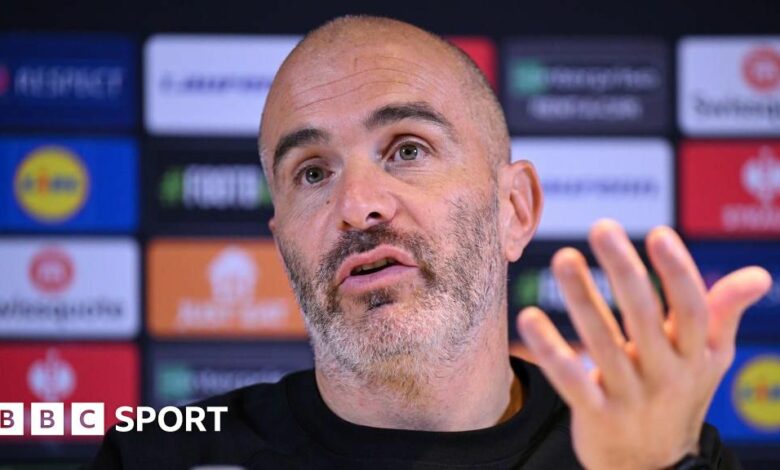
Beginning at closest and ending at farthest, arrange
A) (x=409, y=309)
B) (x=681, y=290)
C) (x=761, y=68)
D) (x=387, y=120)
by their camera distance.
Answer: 1. (x=681, y=290)
2. (x=409, y=309)
3. (x=387, y=120)
4. (x=761, y=68)

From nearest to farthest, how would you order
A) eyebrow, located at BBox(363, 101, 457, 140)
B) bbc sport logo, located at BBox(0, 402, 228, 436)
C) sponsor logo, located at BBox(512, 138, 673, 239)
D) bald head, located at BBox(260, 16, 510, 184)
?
eyebrow, located at BBox(363, 101, 457, 140)
bald head, located at BBox(260, 16, 510, 184)
bbc sport logo, located at BBox(0, 402, 228, 436)
sponsor logo, located at BBox(512, 138, 673, 239)

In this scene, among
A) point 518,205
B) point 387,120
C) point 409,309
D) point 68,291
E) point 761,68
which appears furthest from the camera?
point 761,68

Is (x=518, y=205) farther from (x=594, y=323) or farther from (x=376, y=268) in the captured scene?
(x=594, y=323)

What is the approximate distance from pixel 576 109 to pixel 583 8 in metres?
0.28

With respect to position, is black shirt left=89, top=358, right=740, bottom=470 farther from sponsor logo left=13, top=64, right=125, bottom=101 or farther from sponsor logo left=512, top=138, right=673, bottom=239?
sponsor logo left=13, top=64, right=125, bottom=101

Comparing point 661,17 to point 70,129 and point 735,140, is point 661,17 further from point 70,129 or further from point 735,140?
point 70,129

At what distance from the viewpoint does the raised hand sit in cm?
92

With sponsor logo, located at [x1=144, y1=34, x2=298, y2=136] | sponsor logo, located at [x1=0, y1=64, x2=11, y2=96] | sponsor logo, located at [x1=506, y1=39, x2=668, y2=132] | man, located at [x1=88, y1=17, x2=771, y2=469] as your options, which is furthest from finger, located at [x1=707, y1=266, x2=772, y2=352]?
sponsor logo, located at [x1=0, y1=64, x2=11, y2=96]

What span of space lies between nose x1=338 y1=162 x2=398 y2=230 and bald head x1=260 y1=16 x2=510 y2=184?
211mm

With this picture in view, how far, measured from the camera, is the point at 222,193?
2756mm

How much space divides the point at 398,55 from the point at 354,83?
0.10 m

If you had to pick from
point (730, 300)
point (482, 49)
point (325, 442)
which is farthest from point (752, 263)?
point (730, 300)

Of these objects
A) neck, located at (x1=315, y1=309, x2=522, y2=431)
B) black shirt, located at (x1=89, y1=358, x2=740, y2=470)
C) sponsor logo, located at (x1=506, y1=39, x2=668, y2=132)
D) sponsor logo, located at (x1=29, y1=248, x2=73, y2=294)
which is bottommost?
black shirt, located at (x1=89, y1=358, x2=740, y2=470)

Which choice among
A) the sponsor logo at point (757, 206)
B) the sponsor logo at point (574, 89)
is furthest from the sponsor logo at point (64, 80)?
the sponsor logo at point (757, 206)
